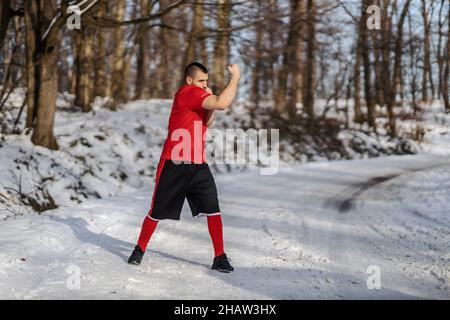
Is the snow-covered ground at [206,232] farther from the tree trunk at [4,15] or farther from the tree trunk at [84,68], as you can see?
the tree trunk at [84,68]

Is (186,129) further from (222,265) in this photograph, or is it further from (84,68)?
(84,68)

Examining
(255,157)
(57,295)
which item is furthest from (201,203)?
(255,157)

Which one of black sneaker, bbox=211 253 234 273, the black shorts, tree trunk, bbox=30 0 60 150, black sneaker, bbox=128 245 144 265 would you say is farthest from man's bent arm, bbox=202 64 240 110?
tree trunk, bbox=30 0 60 150

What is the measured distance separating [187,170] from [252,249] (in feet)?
4.25

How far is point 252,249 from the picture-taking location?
191 inches

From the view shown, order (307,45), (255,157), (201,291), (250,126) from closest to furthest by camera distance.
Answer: (201,291)
(255,157)
(250,126)
(307,45)

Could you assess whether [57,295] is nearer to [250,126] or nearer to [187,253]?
[187,253]

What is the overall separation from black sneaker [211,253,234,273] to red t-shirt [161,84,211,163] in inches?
35.5

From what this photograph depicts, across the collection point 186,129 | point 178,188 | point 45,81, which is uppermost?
point 45,81

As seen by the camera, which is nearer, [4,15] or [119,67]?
[4,15]

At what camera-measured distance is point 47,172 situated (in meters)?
7.57

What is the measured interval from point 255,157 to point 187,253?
910cm

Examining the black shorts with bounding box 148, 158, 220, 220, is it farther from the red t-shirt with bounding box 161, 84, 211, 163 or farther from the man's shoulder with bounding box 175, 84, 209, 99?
the man's shoulder with bounding box 175, 84, 209, 99

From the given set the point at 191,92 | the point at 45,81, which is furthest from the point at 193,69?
the point at 45,81
